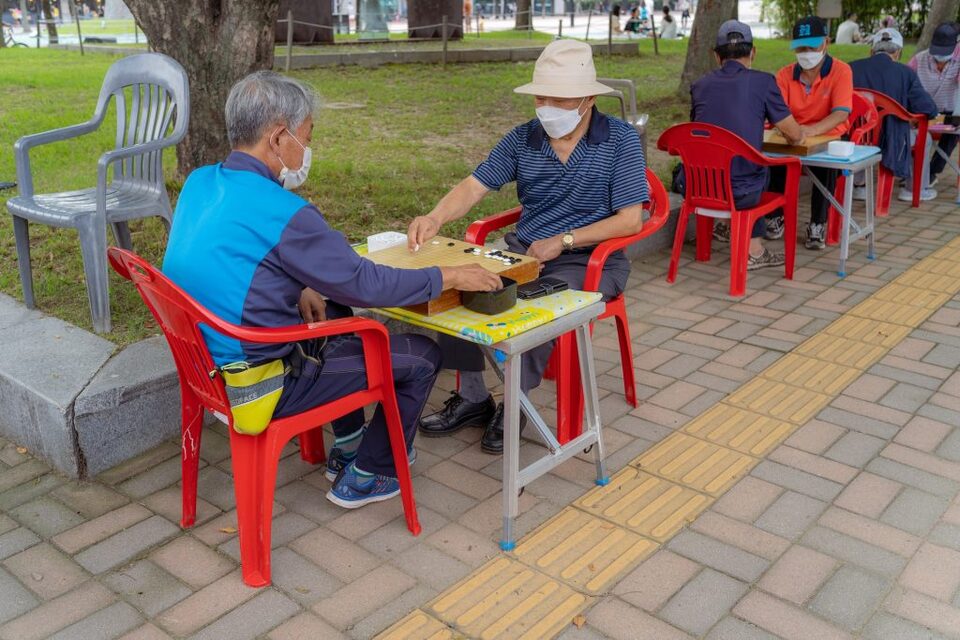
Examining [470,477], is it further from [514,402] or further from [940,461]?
[940,461]

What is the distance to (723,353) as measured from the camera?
4.64 metres

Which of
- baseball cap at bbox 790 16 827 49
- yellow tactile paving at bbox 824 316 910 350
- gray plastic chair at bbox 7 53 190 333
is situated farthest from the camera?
baseball cap at bbox 790 16 827 49

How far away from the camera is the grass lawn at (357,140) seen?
500cm

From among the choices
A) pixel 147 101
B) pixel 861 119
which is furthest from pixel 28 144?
pixel 861 119

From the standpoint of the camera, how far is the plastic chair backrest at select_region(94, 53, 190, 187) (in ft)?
14.4

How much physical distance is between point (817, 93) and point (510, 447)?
438 centimetres

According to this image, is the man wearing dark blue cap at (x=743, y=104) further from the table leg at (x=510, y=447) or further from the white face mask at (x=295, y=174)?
the white face mask at (x=295, y=174)

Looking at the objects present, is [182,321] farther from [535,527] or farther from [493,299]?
[535,527]

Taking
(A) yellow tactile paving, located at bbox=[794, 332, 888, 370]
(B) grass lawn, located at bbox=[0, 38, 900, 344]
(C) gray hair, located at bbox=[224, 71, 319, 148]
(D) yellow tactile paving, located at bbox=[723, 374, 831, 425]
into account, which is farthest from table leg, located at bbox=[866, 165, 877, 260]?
(C) gray hair, located at bbox=[224, 71, 319, 148]

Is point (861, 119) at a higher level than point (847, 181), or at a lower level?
higher

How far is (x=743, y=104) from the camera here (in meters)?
5.42

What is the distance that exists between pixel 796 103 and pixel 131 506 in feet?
16.7

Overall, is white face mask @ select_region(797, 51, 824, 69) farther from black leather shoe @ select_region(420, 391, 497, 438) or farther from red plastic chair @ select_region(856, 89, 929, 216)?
black leather shoe @ select_region(420, 391, 497, 438)

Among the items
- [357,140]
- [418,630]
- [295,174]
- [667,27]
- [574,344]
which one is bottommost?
[418,630]
